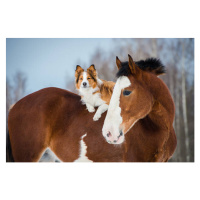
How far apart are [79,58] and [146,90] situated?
1.16m

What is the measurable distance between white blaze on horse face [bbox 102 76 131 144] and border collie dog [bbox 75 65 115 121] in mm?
477

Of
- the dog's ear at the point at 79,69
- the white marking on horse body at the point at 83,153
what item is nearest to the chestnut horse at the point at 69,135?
the white marking on horse body at the point at 83,153

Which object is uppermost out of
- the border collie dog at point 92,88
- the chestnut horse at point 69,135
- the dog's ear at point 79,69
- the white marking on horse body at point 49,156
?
the dog's ear at point 79,69

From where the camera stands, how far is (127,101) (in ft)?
6.83

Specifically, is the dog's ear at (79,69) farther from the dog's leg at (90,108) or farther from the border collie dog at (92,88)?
the dog's leg at (90,108)

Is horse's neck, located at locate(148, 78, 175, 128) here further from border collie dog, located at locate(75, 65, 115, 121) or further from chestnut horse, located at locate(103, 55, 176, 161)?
border collie dog, located at locate(75, 65, 115, 121)

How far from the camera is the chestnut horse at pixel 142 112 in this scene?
6.68 ft

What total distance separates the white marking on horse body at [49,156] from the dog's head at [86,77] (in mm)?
814

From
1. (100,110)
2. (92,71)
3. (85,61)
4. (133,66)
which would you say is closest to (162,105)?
(133,66)

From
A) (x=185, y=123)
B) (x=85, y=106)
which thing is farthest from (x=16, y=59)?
(x=185, y=123)

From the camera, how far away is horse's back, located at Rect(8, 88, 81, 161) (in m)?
2.56

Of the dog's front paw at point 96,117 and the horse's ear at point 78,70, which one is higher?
the horse's ear at point 78,70
